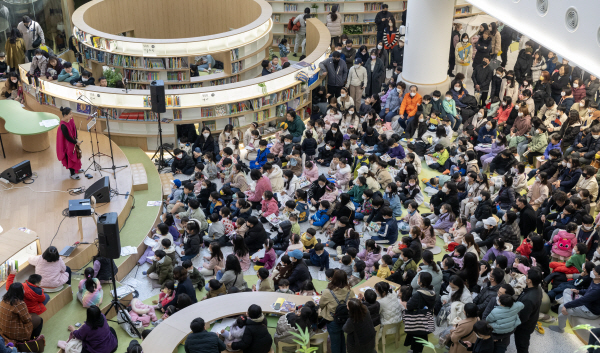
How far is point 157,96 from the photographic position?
1102 cm

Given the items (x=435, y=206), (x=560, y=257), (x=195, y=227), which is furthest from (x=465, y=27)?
(x=195, y=227)

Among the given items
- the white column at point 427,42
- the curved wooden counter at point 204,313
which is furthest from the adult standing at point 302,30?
the curved wooden counter at point 204,313

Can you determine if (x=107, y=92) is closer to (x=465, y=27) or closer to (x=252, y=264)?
(x=252, y=264)

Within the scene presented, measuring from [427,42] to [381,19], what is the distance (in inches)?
117

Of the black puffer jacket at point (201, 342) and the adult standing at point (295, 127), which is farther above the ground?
the black puffer jacket at point (201, 342)

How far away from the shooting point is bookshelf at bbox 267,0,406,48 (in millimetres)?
17328

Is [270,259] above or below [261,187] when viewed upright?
below

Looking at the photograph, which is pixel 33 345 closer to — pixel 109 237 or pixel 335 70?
pixel 109 237

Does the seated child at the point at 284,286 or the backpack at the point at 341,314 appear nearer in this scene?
the backpack at the point at 341,314

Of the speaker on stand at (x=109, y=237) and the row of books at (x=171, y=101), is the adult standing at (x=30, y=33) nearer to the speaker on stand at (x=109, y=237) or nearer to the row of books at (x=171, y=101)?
the row of books at (x=171, y=101)

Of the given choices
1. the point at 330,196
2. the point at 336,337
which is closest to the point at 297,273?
the point at 336,337

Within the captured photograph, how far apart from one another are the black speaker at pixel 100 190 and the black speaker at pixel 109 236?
221cm

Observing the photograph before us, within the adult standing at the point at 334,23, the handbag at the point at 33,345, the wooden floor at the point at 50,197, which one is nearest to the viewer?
the handbag at the point at 33,345

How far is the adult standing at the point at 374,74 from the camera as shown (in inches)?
561
